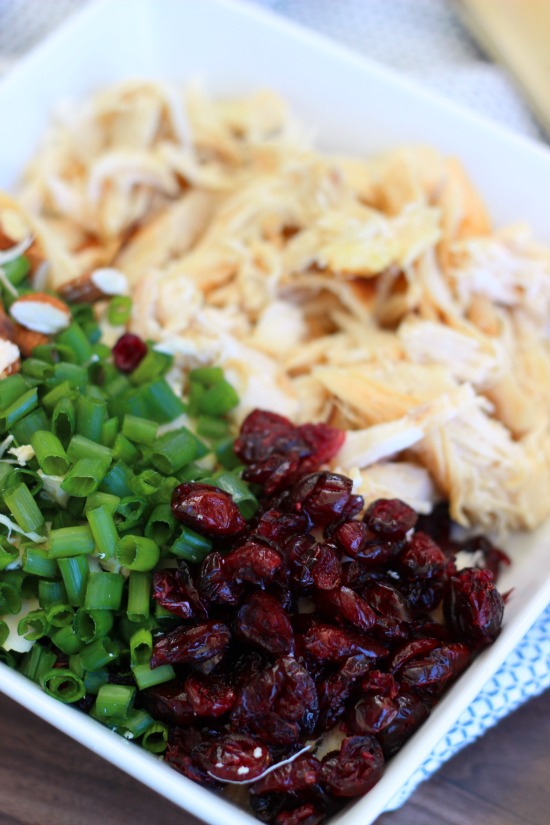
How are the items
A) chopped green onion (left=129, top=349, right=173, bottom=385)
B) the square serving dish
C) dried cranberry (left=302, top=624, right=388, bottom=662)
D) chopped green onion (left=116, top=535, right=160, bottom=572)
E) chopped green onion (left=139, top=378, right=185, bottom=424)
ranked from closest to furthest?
dried cranberry (left=302, top=624, right=388, bottom=662) → chopped green onion (left=116, top=535, right=160, bottom=572) → chopped green onion (left=139, top=378, right=185, bottom=424) → chopped green onion (left=129, top=349, right=173, bottom=385) → the square serving dish

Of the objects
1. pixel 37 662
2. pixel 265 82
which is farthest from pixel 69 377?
pixel 265 82

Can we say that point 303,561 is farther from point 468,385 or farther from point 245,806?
point 468,385

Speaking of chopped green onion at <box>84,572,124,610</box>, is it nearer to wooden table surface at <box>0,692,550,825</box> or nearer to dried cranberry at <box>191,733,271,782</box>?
dried cranberry at <box>191,733,271,782</box>

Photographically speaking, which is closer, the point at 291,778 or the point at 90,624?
the point at 291,778

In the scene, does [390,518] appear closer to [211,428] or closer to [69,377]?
[211,428]

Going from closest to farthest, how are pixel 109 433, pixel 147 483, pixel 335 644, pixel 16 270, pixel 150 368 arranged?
pixel 335 644 < pixel 147 483 < pixel 109 433 < pixel 150 368 < pixel 16 270

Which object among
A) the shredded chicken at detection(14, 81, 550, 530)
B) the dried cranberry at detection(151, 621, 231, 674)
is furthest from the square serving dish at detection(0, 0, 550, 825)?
the dried cranberry at detection(151, 621, 231, 674)

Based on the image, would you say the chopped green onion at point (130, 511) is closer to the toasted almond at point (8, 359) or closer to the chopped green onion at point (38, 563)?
the chopped green onion at point (38, 563)

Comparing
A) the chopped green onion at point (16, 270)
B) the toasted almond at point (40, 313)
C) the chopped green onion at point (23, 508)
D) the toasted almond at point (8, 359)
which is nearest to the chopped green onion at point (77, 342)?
the toasted almond at point (40, 313)

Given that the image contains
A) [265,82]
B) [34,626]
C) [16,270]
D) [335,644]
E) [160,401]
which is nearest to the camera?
[335,644]
